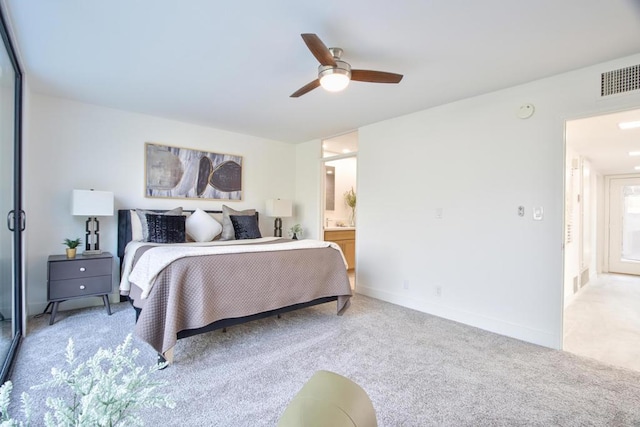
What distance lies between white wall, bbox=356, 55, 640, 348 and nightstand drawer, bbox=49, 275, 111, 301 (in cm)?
323

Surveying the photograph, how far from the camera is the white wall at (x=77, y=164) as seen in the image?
358 cm

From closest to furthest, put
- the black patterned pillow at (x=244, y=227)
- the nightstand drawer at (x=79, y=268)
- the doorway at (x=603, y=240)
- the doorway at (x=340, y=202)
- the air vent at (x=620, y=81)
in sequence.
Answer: the air vent at (x=620, y=81) → the doorway at (x=603, y=240) → the nightstand drawer at (x=79, y=268) → the black patterned pillow at (x=244, y=227) → the doorway at (x=340, y=202)

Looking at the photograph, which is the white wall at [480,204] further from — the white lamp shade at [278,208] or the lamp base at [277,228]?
the lamp base at [277,228]

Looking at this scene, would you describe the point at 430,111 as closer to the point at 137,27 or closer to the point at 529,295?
the point at 529,295

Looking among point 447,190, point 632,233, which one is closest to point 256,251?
point 447,190

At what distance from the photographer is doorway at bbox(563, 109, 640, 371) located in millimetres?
3135

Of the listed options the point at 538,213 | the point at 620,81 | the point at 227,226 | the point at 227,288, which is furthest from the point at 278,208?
the point at 620,81

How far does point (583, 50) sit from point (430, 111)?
5.07 ft

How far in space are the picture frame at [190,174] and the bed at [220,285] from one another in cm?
116

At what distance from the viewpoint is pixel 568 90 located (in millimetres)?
2838

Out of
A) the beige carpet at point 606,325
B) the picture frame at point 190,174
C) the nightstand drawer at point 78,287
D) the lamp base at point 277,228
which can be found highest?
the picture frame at point 190,174

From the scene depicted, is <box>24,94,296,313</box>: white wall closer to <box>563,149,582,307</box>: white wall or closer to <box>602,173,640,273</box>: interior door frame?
<box>563,149,582,307</box>: white wall

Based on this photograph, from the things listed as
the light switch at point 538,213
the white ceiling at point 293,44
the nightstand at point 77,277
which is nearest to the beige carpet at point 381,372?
the nightstand at point 77,277

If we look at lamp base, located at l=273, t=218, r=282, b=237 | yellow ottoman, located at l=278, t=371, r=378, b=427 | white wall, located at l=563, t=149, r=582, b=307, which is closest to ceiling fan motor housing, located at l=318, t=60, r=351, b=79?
yellow ottoman, located at l=278, t=371, r=378, b=427
